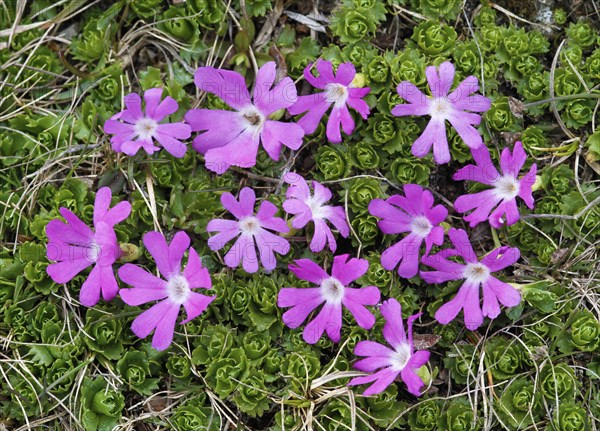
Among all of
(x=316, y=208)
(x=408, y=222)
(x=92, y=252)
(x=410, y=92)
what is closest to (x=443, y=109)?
(x=410, y=92)

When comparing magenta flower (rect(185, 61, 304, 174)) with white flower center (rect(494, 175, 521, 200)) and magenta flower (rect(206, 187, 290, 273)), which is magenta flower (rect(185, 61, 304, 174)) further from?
white flower center (rect(494, 175, 521, 200))

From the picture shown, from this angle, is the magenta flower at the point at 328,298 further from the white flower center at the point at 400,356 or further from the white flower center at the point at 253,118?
the white flower center at the point at 253,118

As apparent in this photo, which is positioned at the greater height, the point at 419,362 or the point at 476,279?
the point at 476,279

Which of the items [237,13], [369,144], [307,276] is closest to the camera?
[307,276]

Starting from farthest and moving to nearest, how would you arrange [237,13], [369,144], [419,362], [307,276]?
1. [237,13]
2. [369,144]
3. [307,276]
4. [419,362]

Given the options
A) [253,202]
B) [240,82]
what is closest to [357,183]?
[253,202]

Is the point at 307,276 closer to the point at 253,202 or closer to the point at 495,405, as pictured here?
the point at 253,202
